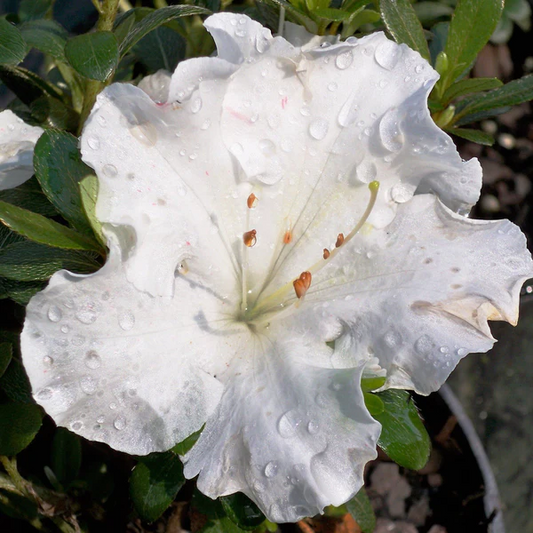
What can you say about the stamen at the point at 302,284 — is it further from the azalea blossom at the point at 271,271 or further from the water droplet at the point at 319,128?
the water droplet at the point at 319,128

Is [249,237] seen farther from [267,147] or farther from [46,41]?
[46,41]

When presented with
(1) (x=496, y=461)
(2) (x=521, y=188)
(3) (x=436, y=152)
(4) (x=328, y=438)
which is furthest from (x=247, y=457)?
(2) (x=521, y=188)

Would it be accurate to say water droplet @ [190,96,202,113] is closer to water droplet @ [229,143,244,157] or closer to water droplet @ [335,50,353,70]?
water droplet @ [229,143,244,157]

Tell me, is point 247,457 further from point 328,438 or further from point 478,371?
point 478,371

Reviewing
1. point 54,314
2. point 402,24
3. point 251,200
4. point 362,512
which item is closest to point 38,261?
point 54,314

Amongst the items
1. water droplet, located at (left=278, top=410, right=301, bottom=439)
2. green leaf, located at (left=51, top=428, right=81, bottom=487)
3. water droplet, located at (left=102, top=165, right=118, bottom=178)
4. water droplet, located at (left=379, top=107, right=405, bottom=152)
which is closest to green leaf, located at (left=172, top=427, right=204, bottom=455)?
water droplet, located at (left=278, top=410, right=301, bottom=439)

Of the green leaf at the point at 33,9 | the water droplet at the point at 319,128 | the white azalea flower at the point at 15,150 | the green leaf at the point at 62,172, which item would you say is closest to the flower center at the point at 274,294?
the water droplet at the point at 319,128

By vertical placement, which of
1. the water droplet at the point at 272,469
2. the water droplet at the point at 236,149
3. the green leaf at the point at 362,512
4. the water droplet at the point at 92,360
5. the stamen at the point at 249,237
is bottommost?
the green leaf at the point at 362,512

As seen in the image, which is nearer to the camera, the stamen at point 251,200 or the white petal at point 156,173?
the white petal at point 156,173
